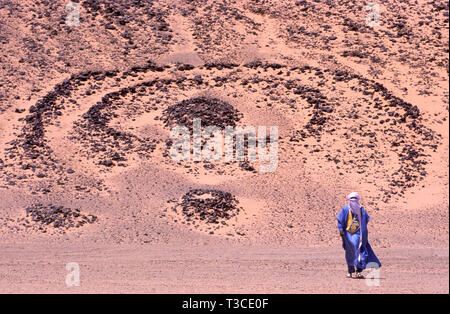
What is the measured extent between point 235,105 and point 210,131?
1.22 meters

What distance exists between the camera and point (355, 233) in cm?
1022

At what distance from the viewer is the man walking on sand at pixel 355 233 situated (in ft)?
33.2

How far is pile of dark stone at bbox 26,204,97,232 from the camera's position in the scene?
12.5 meters

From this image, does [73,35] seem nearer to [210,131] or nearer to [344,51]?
[210,131]

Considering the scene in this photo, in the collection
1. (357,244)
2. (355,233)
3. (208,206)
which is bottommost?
(357,244)

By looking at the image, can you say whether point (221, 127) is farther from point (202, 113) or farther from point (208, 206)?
point (208, 206)

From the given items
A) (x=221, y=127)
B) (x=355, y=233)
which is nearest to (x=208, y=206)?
(x=221, y=127)

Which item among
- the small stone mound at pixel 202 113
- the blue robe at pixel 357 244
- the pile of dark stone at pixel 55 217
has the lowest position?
the blue robe at pixel 357 244

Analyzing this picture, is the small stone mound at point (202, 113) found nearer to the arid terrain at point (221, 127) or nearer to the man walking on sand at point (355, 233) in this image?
the arid terrain at point (221, 127)

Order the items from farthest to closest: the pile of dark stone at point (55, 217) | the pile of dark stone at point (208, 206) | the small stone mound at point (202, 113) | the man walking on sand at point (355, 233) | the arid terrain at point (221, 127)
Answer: the small stone mound at point (202, 113)
the pile of dark stone at point (208, 206)
the pile of dark stone at point (55, 217)
the arid terrain at point (221, 127)
the man walking on sand at point (355, 233)

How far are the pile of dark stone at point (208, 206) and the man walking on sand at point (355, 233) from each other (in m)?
3.08

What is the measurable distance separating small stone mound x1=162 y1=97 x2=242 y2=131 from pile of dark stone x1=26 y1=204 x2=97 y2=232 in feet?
11.4

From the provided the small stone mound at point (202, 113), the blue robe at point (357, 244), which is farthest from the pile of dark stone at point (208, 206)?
the blue robe at point (357, 244)

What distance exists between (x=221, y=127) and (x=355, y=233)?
583 centimetres
